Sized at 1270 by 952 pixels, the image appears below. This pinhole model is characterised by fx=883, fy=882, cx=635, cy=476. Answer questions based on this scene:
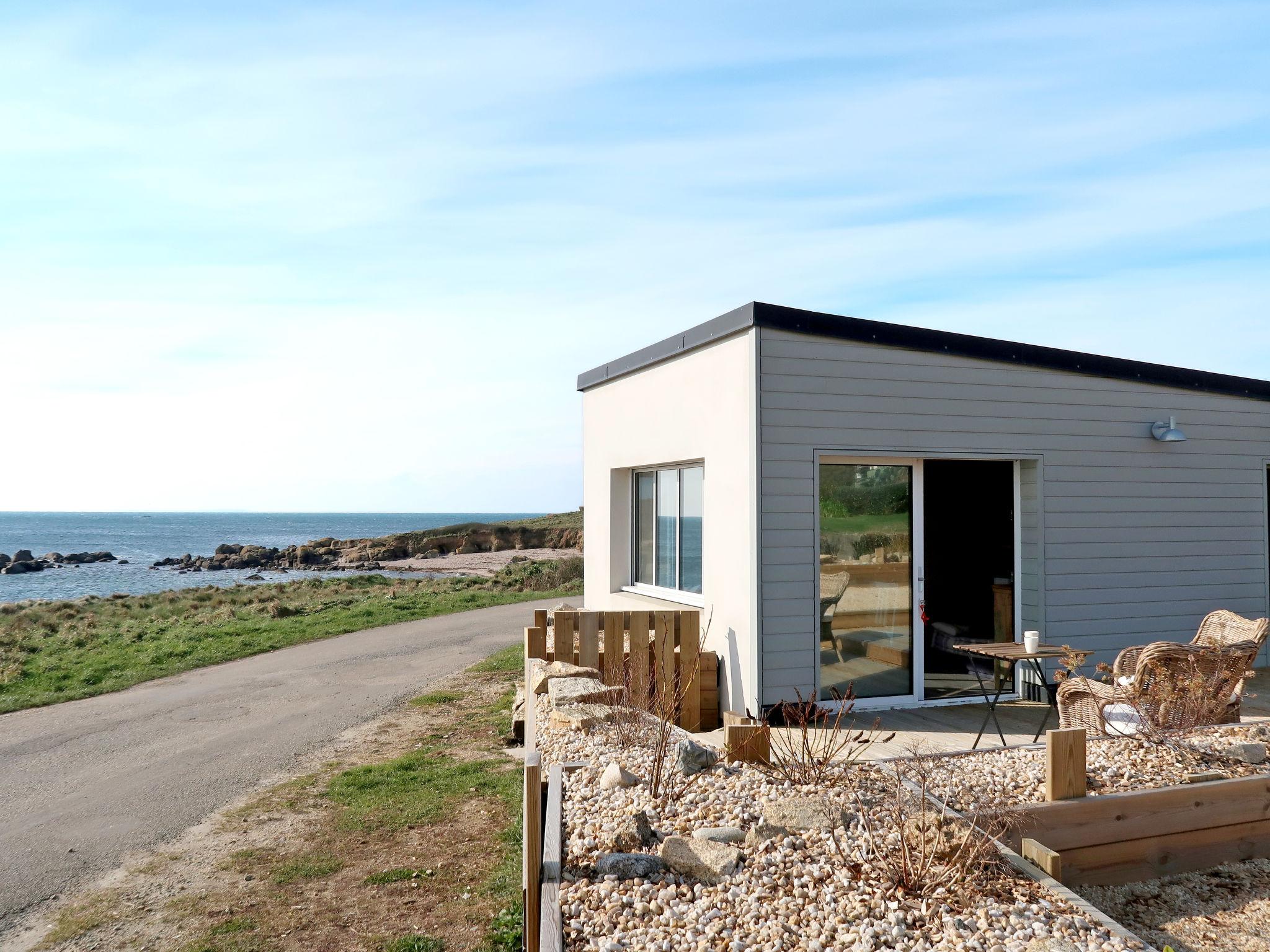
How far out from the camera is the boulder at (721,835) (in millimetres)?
3574

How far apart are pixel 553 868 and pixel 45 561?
2901 inches

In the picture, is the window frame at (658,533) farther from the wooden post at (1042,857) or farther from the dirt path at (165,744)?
the wooden post at (1042,857)

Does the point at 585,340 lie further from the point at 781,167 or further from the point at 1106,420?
the point at 1106,420

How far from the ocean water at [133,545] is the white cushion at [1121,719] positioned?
40152 mm

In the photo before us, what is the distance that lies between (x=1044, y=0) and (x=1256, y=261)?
305 inches

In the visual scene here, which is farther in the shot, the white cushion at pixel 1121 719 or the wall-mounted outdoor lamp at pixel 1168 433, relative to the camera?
the wall-mounted outdoor lamp at pixel 1168 433

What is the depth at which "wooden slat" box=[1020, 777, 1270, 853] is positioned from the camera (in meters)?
4.00

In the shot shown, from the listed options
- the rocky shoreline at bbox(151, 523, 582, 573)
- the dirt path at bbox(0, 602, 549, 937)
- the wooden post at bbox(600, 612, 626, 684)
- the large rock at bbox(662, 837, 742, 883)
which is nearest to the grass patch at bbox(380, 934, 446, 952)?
the large rock at bbox(662, 837, 742, 883)

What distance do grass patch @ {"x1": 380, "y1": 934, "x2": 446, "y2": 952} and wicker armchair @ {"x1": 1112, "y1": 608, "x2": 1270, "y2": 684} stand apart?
4.54m

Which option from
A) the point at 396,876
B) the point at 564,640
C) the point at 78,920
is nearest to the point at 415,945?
the point at 396,876

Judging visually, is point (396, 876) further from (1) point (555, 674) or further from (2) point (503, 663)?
(2) point (503, 663)

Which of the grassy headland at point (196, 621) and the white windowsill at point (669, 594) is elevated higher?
the white windowsill at point (669, 594)

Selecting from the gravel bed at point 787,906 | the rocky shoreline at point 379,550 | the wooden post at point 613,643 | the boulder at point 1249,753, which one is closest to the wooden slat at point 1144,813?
the boulder at point 1249,753

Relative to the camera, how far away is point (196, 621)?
17703 millimetres
